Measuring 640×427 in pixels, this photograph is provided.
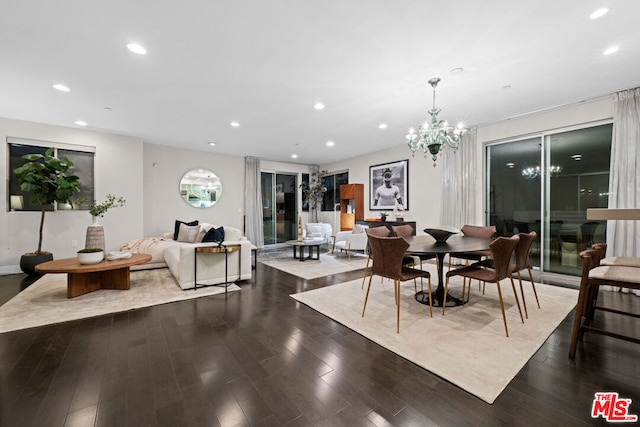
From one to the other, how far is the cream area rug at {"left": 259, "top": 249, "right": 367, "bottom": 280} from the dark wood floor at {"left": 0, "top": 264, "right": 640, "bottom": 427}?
2.13 meters

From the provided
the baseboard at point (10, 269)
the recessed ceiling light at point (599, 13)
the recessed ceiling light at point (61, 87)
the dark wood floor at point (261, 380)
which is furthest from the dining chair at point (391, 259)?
the baseboard at point (10, 269)

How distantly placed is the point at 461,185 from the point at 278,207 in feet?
17.9

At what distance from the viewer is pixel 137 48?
263 cm

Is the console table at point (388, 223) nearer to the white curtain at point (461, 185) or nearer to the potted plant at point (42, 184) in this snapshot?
the white curtain at point (461, 185)

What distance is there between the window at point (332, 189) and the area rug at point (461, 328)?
16.8ft

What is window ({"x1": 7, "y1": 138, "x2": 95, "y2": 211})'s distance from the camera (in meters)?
4.77

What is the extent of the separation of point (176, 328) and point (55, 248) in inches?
177

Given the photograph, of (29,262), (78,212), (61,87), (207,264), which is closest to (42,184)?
(78,212)

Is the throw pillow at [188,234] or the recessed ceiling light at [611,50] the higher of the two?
the recessed ceiling light at [611,50]

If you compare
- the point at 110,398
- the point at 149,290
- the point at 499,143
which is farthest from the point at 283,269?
the point at 499,143

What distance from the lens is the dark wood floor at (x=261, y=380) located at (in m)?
1.47

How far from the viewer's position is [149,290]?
377 cm

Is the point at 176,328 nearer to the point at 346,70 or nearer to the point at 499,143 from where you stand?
the point at 346,70

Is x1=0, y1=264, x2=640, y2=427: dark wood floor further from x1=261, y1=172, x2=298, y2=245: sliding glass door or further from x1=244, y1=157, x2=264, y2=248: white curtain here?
x1=261, y1=172, x2=298, y2=245: sliding glass door
